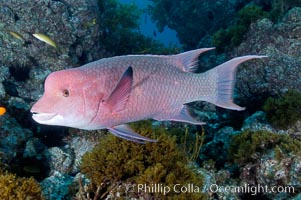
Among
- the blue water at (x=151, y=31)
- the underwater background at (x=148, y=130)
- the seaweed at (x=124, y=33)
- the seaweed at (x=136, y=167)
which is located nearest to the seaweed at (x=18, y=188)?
the underwater background at (x=148, y=130)

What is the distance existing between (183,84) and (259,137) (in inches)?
117

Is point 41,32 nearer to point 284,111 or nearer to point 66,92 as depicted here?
point 284,111

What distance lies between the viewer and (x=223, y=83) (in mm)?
3020

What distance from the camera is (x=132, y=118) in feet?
8.83

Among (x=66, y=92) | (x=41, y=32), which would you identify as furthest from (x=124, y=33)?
(x=66, y=92)

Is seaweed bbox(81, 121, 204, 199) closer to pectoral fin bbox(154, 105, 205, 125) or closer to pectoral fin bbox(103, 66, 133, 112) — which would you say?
pectoral fin bbox(154, 105, 205, 125)

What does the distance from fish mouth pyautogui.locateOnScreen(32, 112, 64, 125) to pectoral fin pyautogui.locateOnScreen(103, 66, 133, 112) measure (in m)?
0.37

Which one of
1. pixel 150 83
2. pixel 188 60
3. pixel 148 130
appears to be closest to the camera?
pixel 150 83

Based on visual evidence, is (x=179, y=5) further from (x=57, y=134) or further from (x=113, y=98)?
(x=113, y=98)

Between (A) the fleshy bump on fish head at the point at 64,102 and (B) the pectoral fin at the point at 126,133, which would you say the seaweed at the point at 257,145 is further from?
(A) the fleshy bump on fish head at the point at 64,102

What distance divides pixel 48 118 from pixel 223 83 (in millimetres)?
1666

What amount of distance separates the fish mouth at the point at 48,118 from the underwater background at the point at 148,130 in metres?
1.41

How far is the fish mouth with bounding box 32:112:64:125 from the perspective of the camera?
232 centimetres

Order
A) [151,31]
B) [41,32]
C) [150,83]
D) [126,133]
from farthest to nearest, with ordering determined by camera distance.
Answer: [151,31] → [41,32] → [150,83] → [126,133]
